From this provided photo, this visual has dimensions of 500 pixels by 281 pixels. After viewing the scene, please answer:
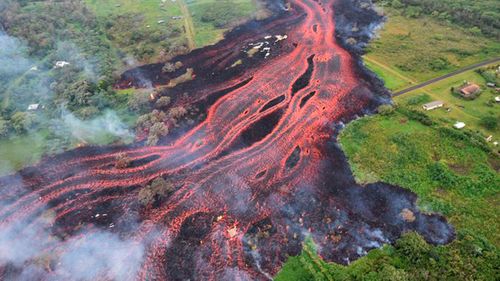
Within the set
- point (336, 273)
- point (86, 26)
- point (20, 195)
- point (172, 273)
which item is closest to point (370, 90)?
point (336, 273)

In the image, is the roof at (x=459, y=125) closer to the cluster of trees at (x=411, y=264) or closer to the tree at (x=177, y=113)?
the cluster of trees at (x=411, y=264)

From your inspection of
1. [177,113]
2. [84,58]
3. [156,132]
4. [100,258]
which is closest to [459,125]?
[177,113]

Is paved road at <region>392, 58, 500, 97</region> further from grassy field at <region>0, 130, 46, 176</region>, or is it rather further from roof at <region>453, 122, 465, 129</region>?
grassy field at <region>0, 130, 46, 176</region>

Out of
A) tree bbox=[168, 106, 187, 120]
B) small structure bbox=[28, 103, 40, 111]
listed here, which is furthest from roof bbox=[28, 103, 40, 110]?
tree bbox=[168, 106, 187, 120]

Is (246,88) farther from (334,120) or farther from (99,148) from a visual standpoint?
(99,148)

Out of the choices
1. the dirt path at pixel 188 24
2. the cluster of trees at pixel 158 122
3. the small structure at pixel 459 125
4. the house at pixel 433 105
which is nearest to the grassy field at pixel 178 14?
the dirt path at pixel 188 24
